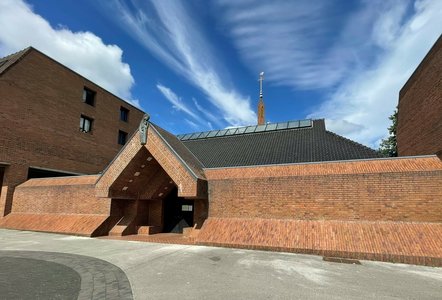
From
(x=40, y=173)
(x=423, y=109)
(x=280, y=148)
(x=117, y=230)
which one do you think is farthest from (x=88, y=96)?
(x=423, y=109)

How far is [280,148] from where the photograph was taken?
17906mm

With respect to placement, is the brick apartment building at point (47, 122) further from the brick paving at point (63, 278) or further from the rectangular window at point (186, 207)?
the brick paving at point (63, 278)

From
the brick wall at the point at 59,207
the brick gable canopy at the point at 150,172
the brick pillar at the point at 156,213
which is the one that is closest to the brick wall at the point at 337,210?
the brick gable canopy at the point at 150,172

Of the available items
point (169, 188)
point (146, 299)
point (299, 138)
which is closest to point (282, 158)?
point (299, 138)

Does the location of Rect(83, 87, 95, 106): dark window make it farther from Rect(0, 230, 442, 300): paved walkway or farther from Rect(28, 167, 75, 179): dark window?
Rect(0, 230, 442, 300): paved walkway

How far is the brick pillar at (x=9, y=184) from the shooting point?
19250 mm

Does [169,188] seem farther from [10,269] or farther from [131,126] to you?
[131,126]

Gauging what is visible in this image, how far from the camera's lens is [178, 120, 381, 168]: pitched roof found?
15828mm

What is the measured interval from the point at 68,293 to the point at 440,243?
10.6 metres

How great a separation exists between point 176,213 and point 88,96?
18.9m

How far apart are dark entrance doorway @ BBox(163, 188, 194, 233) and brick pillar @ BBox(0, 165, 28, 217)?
11648 millimetres

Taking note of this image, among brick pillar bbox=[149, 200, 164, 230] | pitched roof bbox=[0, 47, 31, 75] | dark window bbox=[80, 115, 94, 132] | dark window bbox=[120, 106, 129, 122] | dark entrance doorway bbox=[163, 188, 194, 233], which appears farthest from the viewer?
dark window bbox=[120, 106, 129, 122]

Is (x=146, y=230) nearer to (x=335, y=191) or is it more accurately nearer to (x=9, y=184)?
(x=335, y=191)

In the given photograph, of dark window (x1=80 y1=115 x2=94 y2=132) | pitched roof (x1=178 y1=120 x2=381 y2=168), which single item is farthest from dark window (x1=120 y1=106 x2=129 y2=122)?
pitched roof (x1=178 y1=120 x2=381 y2=168)
